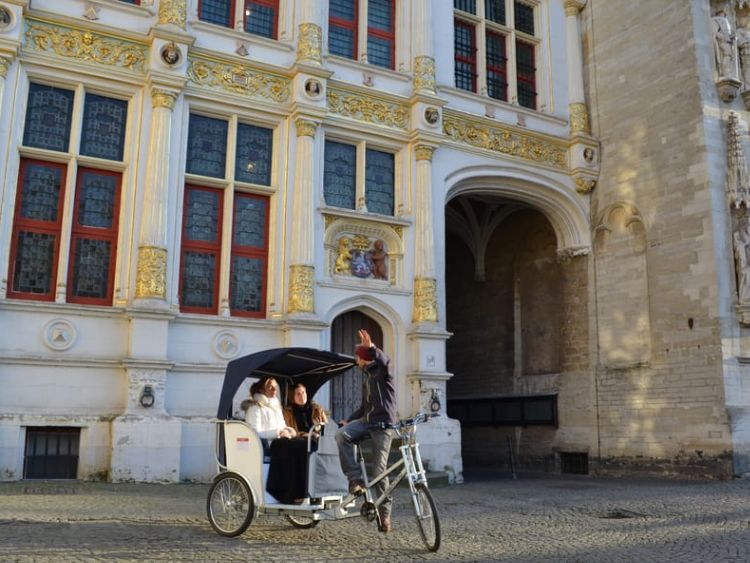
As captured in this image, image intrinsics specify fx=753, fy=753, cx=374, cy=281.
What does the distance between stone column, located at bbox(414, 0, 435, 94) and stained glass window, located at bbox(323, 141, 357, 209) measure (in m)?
2.18

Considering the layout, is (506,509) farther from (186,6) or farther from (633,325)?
(186,6)

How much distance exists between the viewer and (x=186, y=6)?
14328mm

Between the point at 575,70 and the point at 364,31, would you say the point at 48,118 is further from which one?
the point at 575,70

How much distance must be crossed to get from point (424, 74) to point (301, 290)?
5775 millimetres

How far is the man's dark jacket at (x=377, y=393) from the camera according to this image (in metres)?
7.19

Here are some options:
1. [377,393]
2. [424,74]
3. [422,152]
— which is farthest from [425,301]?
[377,393]

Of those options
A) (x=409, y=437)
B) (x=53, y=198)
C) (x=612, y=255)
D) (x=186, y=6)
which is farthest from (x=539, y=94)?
(x=409, y=437)

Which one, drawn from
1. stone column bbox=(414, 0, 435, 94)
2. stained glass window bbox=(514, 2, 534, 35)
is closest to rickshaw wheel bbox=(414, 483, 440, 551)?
stone column bbox=(414, 0, 435, 94)

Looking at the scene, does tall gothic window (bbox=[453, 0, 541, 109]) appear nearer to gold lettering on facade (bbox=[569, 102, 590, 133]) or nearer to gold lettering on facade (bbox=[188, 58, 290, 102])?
gold lettering on facade (bbox=[569, 102, 590, 133])

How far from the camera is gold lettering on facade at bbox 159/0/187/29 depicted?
1401 centimetres

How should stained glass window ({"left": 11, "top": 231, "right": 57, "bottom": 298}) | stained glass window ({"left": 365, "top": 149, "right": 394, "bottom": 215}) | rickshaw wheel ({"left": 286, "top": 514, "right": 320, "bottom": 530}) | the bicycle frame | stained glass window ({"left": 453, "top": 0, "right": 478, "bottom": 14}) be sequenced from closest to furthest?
1. the bicycle frame
2. rickshaw wheel ({"left": 286, "top": 514, "right": 320, "bottom": 530})
3. stained glass window ({"left": 11, "top": 231, "right": 57, "bottom": 298})
4. stained glass window ({"left": 365, "top": 149, "right": 394, "bottom": 215})
5. stained glass window ({"left": 453, "top": 0, "right": 478, "bottom": 14})

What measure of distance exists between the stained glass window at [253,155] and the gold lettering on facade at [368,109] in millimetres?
1554

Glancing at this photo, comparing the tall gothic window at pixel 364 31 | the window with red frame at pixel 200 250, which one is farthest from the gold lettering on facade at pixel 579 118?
the window with red frame at pixel 200 250

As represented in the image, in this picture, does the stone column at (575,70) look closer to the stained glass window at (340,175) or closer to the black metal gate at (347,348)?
the stained glass window at (340,175)
